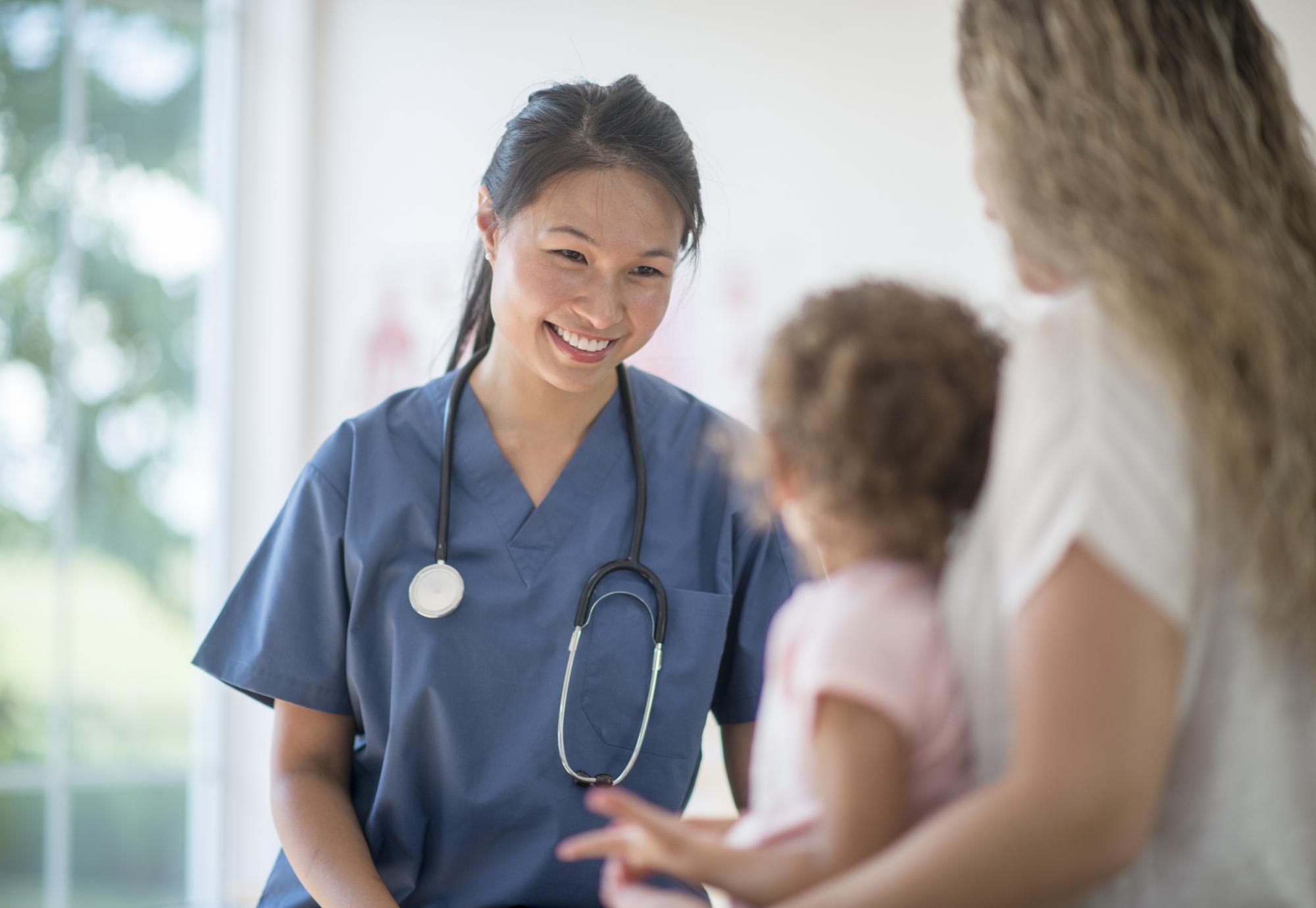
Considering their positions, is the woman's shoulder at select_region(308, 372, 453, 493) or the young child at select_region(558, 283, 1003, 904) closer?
the young child at select_region(558, 283, 1003, 904)

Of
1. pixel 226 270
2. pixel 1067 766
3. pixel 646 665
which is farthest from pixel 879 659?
pixel 226 270

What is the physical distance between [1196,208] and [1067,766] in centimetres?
37

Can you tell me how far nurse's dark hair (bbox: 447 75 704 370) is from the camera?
147 centimetres

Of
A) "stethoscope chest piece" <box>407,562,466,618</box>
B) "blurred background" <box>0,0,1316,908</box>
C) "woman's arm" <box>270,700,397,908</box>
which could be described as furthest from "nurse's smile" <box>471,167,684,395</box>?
"blurred background" <box>0,0,1316,908</box>

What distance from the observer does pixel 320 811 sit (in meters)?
1.42

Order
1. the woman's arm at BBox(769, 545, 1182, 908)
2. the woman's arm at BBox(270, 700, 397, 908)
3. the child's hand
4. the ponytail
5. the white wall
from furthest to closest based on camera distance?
the white wall, the ponytail, the woman's arm at BBox(270, 700, 397, 908), the child's hand, the woman's arm at BBox(769, 545, 1182, 908)

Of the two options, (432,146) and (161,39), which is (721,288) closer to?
(432,146)

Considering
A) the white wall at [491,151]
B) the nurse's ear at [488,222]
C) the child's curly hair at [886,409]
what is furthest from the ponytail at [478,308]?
the white wall at [491,151]

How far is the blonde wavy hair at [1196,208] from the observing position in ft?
2.45

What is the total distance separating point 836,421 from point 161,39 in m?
3.67

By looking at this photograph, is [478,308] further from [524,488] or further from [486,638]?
[486,638]

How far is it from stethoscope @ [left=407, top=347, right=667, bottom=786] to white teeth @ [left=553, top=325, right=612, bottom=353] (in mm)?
175

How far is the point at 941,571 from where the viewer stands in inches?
32.6

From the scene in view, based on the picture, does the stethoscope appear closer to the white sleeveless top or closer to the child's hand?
the child's hand
